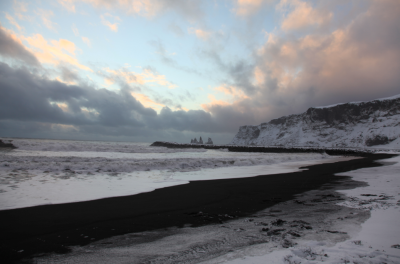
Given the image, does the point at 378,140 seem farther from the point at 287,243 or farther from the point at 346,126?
the point at 287,243

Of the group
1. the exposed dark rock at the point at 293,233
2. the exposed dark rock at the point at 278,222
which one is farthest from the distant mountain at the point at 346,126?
the exposed dark rock at the point at 293,233

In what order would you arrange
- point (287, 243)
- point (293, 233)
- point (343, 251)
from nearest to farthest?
point (343, 251) < point (287, 243) < point (293, 233)

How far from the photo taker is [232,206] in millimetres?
5625

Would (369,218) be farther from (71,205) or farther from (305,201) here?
(71,205)

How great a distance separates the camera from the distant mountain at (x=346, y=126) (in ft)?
372

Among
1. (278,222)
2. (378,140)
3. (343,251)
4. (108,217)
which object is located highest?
(378,140)

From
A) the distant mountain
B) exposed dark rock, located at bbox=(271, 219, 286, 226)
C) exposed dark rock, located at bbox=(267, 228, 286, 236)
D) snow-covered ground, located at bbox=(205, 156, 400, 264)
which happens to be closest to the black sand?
exposed dark rock, located at bbox=(271, 219, 286, 226)

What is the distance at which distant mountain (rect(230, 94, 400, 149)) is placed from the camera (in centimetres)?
11338

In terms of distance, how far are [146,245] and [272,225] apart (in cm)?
240

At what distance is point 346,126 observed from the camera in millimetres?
143500

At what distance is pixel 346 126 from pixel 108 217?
174116 mm

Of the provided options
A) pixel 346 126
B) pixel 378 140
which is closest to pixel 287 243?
pixel 378 140

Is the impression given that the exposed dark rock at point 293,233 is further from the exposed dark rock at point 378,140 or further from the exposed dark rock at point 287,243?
the exposed dark rock at point 378,140

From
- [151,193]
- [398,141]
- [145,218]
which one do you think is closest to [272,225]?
[145,218]
